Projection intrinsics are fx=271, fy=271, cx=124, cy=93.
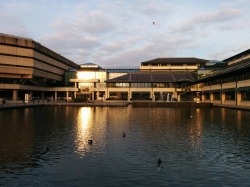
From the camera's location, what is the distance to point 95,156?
1822 cm

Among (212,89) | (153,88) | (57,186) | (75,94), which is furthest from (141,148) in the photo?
(75,94)

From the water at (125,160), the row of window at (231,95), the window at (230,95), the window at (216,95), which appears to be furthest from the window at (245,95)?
the water at (125,160)

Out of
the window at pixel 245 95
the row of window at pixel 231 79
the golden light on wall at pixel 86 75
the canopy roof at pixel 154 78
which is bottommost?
the window at pixel 245 95

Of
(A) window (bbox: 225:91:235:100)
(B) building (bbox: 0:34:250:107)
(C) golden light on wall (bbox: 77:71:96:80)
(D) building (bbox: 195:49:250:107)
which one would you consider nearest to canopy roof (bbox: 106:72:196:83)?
(B) building (bbox: 0:34:250:107)

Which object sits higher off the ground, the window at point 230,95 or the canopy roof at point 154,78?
the canopy roof at point 154,78

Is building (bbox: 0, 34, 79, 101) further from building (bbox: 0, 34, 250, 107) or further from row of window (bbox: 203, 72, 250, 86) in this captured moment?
row of window (bbox: 203, 72, 250, 86)

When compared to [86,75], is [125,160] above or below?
below

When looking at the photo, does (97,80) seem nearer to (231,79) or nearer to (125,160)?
(231,79)

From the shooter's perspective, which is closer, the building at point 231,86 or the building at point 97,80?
the building at point 231,86

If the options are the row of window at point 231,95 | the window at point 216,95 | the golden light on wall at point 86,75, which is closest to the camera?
the row of window at point 231,95

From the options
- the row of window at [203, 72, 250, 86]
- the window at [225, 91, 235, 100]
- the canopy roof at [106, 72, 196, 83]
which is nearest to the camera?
the row of window at [203, 72, 250, 86]

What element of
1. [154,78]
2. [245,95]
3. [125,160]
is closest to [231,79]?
[245,95]

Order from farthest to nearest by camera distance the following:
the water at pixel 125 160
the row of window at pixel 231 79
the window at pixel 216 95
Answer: the window at pixel 216 95 → the row of window at pixel 231 79 → the water at pixel 125 160

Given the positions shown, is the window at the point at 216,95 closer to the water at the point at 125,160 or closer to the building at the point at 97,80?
the building at the point at 97,80
